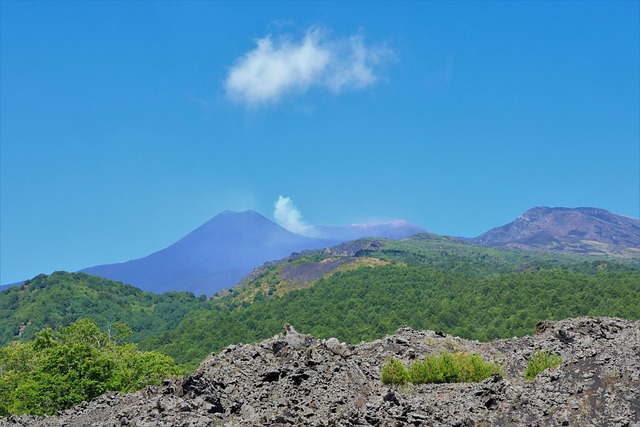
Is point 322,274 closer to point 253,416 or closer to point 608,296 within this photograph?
point 608,296

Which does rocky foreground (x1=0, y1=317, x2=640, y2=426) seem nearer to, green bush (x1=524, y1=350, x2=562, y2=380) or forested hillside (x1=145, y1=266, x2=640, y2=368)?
green bush (x1=524, y1=350, x2=562, y2=380)

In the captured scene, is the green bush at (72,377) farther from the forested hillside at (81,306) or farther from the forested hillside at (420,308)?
the forested hillside at (81,306)

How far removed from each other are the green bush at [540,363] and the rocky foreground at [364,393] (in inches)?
34.2

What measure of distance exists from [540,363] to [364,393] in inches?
306

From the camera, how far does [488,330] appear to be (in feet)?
247

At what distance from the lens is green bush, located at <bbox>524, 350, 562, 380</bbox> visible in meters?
25.9

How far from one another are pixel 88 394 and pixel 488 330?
49079mm

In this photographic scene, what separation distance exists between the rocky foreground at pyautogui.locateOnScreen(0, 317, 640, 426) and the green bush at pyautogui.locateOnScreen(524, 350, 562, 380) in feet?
2.85

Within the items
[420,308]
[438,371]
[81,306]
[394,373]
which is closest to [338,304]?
[420,308]

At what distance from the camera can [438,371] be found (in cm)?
2647

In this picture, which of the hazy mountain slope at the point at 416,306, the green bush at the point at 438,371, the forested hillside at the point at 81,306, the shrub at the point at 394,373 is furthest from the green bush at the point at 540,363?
the forested hillside at the point at 81,306

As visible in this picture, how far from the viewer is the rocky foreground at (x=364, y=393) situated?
→ 2023 centimetres

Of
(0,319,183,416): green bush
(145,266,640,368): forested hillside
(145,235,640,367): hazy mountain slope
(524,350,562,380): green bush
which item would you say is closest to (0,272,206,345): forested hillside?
(145,235,640,367): hazy mountain slope

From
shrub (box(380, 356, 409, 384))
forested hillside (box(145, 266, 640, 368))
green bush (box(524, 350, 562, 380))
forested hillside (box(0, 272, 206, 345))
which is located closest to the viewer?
green bush (box(524, 350, 562, 380))
